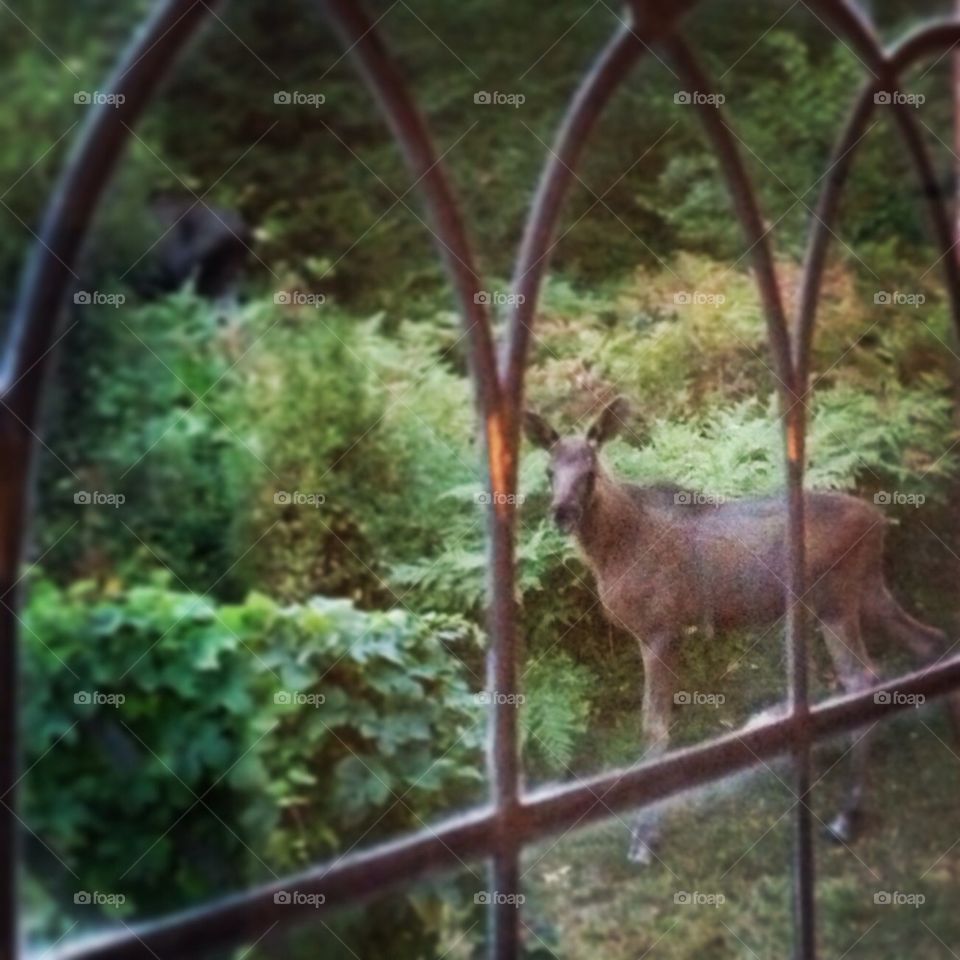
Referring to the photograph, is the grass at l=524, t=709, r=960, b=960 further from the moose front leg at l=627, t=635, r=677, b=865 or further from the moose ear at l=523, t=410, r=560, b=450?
the moose ear at l=523, t=410, r=560, b=450

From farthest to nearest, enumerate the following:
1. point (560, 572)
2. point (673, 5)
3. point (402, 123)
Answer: point (560, 572), point (673, 5), point (402, 123)

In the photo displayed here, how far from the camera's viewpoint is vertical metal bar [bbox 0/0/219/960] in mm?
898

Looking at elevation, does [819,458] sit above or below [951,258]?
below

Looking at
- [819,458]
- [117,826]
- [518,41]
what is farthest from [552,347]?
[117,826]

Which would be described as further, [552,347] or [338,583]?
[552,347]

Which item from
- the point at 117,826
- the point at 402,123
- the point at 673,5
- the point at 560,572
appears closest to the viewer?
the point at 117,826

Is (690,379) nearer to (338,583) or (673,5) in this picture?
(673,5)

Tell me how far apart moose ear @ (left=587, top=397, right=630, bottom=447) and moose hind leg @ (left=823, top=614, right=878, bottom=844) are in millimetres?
385

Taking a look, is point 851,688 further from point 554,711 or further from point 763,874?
point 554,711

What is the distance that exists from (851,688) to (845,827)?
0.54 ft

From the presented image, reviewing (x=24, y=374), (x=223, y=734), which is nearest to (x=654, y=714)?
(x=223, y=734)

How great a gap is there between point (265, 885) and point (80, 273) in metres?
0.52

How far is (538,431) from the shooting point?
135cm

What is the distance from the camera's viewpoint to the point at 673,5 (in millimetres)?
1271
